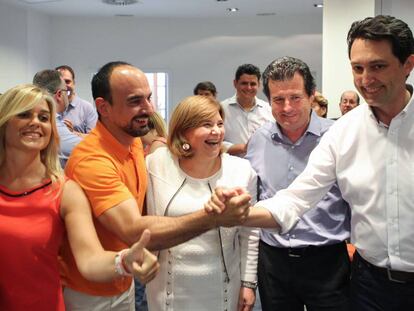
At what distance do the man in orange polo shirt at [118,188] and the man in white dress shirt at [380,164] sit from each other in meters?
0.23

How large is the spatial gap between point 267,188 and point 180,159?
464mm

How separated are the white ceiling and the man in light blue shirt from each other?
623 cm

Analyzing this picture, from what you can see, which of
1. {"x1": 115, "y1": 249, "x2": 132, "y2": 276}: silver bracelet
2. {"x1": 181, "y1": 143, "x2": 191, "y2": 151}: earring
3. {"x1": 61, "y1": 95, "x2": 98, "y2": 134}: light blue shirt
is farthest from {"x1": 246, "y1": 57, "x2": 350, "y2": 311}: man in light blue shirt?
{"x1": 61, "y1": 95, "x2": 98, "y2": 134}: light blue shirt

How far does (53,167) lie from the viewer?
5.99 feet

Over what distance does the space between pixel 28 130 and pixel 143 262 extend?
0.71 m

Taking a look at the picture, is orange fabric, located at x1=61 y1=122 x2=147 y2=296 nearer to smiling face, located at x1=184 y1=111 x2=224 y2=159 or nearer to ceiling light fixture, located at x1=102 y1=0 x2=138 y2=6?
smiling face, located at x1=184 y1=111 x2=224 y2=159

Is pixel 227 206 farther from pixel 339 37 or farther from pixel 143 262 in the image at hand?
pixel 339 37

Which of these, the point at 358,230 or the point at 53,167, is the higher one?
the point at 53,167

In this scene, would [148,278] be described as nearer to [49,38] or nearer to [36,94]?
[36,94]

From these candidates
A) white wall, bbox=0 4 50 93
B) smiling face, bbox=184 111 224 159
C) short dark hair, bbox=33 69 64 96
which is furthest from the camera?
white wall, bbox=0 4 50 93

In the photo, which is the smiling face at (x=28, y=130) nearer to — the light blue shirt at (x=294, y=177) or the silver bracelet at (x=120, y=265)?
the silver bracelet at (x=120, y=265)

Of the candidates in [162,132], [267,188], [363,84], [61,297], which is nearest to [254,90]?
[162,132]

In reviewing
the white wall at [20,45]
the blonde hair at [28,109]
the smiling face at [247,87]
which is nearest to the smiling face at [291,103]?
the blonde hair at [28,109]

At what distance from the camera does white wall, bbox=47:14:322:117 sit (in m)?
9.72
